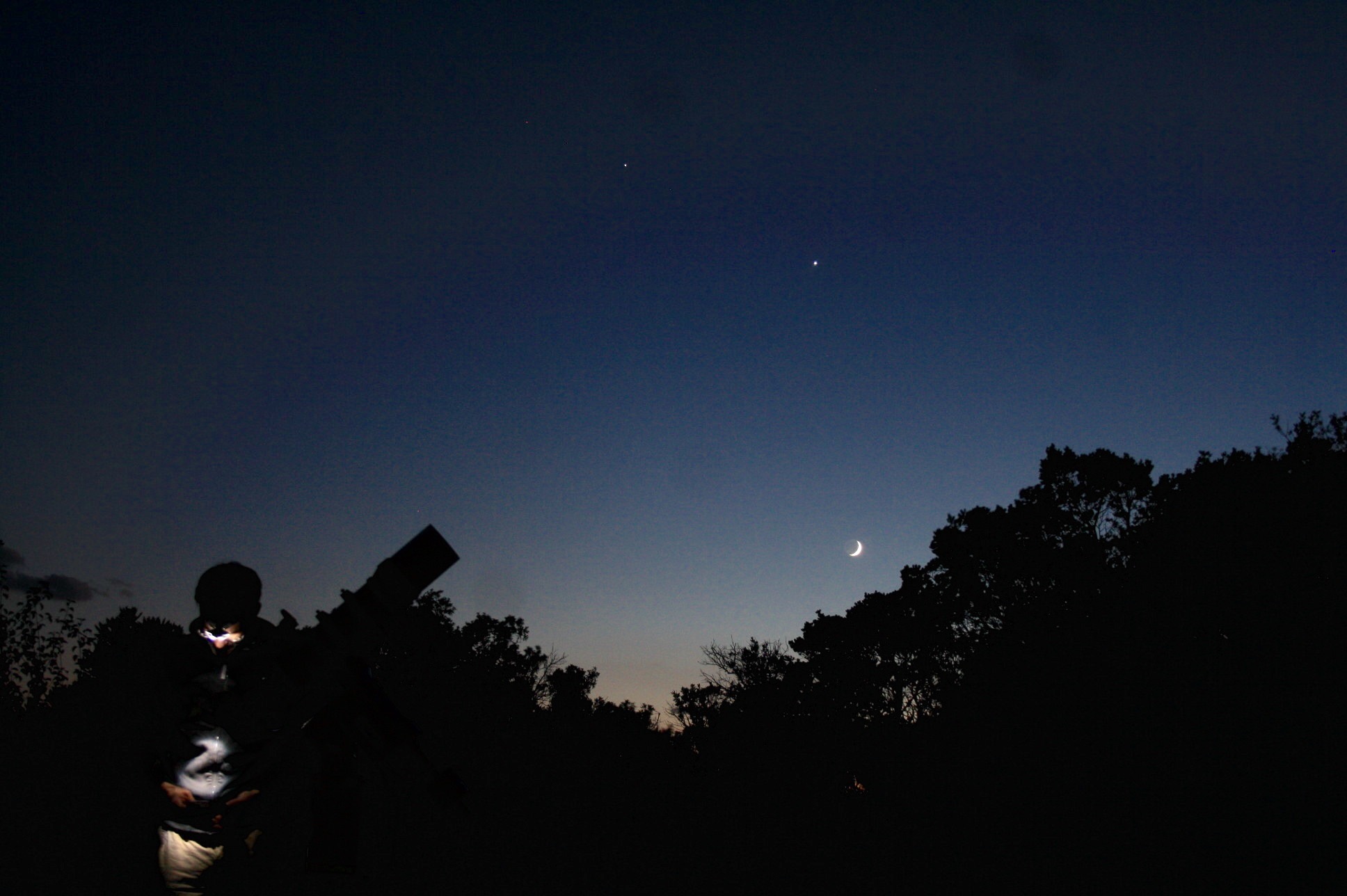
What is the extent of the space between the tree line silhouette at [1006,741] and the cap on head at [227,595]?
375 millimetres

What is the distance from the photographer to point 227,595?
3605 mm

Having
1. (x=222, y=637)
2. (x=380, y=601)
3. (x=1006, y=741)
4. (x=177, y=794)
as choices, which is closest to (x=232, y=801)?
(x=177, y=794)

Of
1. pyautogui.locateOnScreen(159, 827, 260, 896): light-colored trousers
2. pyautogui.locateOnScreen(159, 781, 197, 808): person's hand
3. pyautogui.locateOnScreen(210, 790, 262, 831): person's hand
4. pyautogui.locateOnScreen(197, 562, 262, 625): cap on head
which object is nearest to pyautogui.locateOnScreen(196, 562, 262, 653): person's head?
pyautogui.locateOnScreen(197, 562, 262, 625): cap on head

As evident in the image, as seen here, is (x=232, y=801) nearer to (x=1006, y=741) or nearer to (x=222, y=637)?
(x=222, y=637)

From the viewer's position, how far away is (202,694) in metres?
3.49

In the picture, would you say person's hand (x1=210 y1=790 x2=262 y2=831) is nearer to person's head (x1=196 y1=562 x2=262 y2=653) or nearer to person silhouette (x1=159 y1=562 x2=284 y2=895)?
person silhouette (x1=159 y1=562 x2=284 y2=895)

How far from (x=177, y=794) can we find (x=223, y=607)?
0.94m

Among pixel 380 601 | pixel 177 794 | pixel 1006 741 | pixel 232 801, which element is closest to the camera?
pixel 380 601

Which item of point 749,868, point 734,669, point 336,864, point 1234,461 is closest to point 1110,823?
point 749,868

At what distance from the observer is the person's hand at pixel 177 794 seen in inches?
129

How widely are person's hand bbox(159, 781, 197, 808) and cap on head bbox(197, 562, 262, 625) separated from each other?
82cm

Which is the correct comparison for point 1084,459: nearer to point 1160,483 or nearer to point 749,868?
point 1160,483

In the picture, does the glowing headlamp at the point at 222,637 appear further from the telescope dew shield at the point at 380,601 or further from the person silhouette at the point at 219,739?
the telescope dew shield at the point at 380,601

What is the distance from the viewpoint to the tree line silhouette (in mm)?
13617
